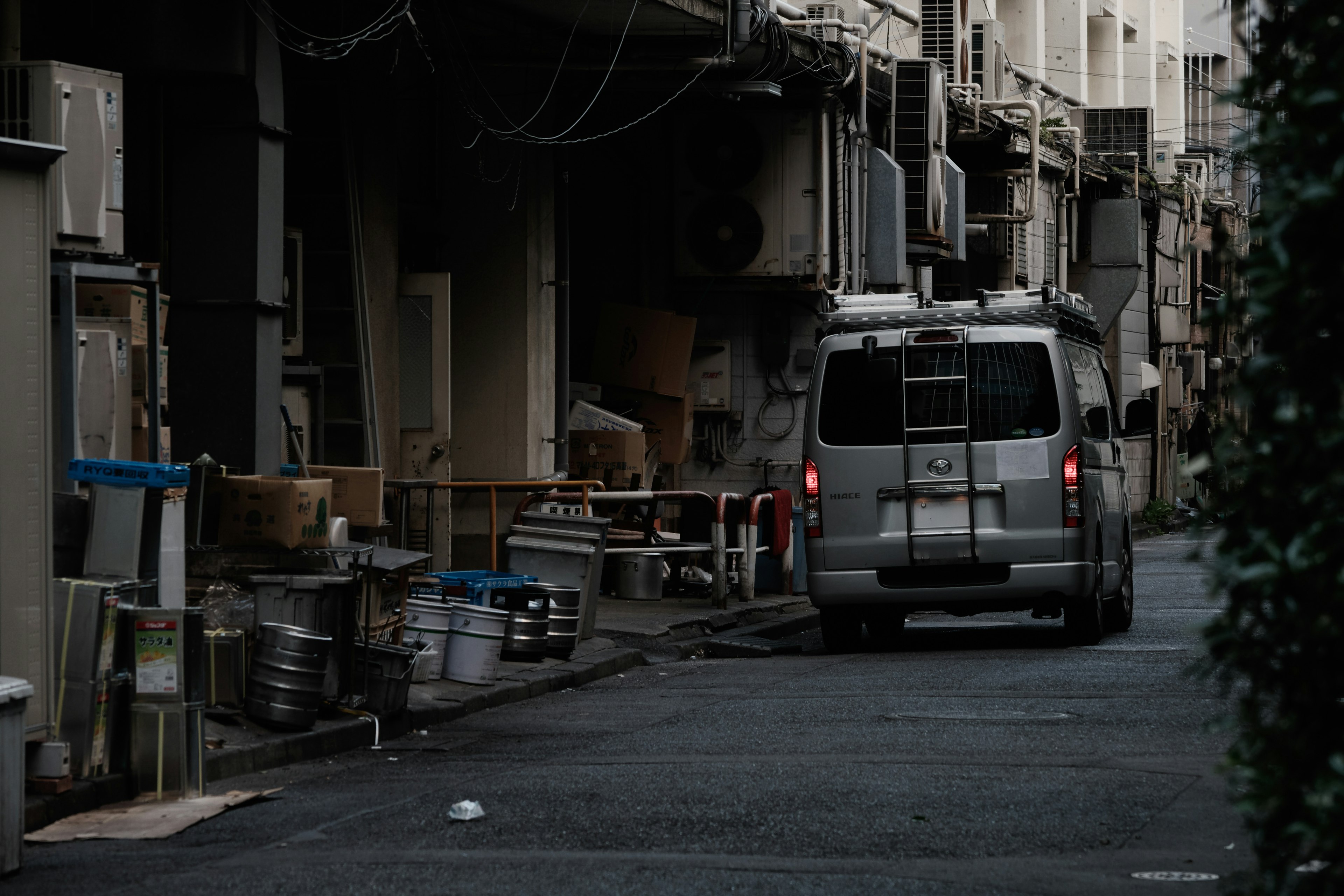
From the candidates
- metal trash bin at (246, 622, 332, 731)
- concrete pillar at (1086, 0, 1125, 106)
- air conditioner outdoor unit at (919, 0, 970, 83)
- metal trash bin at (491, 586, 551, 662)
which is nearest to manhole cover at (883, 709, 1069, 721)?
metal trash bin at (246, 622, 332, 731)

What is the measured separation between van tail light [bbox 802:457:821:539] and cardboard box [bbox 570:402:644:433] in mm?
5610

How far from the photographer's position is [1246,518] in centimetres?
301

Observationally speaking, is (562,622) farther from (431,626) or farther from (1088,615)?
(1088,615)

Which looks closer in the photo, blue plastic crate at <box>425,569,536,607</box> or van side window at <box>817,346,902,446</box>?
blue plastic crate at <box>425,569,536,607</box>

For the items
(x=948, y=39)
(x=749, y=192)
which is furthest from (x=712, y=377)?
(x=948, y=39)

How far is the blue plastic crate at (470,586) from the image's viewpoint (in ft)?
37.5

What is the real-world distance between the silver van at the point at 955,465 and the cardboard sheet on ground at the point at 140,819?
19.7ft

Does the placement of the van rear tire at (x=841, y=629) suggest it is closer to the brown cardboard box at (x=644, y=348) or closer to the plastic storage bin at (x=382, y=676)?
the plastic storage bin at (x=382, y=676)

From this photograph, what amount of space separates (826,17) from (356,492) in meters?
13.0

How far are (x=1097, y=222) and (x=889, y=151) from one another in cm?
1174

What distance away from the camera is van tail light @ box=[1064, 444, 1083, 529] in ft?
40.4

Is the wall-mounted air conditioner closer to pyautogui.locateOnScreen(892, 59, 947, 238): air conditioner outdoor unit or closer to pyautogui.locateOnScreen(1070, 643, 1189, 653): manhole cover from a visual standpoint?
pyautogui.locateOnScreen(892, 59, 947, 238): air conditioner outdoor unit

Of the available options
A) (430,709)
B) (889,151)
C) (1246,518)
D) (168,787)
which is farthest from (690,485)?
(1246,518)

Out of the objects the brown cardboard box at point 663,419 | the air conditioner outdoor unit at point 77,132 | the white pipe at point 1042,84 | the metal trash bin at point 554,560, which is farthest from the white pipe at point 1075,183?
the air conditioner outdoor unit at point 77,132
